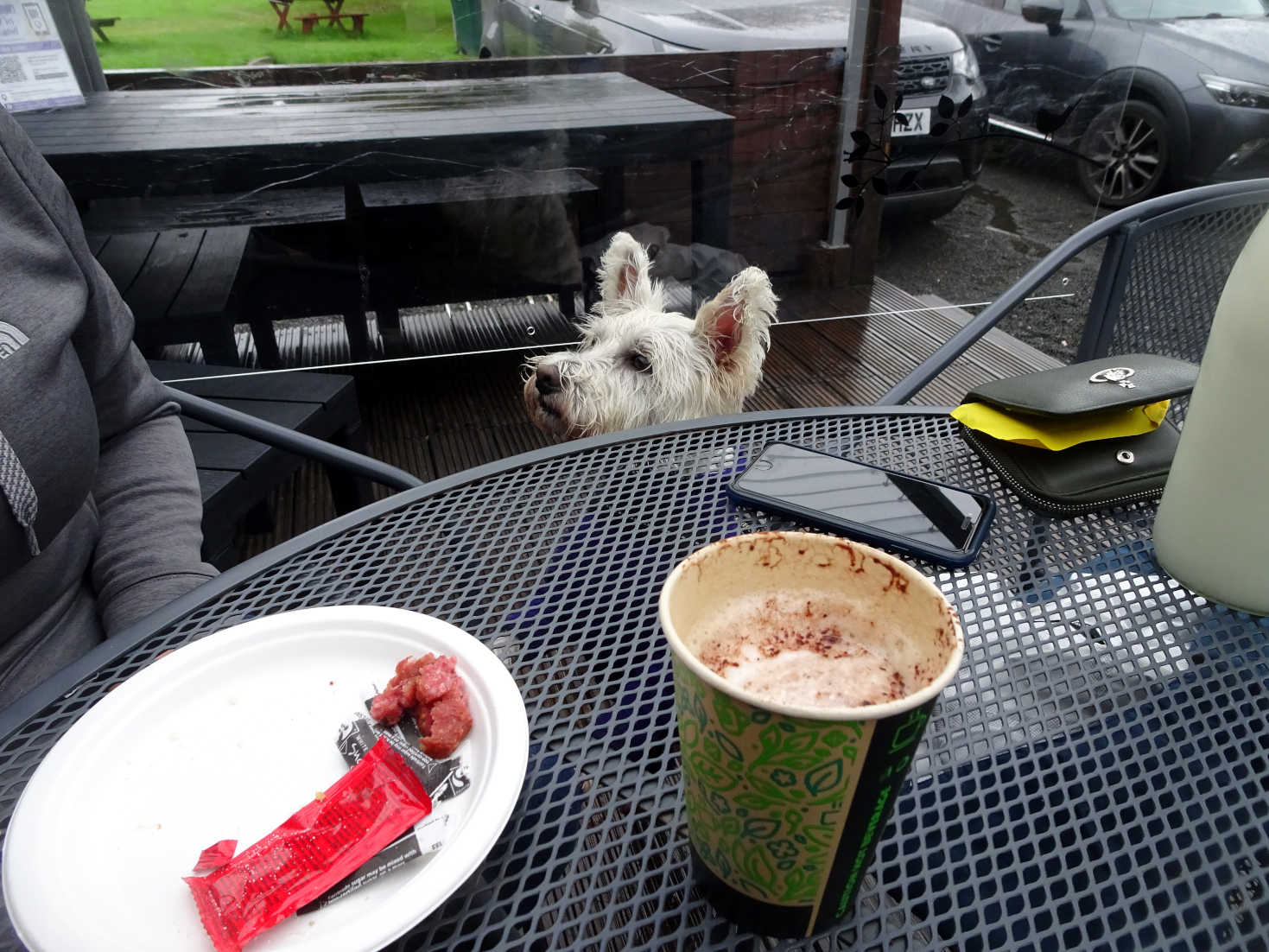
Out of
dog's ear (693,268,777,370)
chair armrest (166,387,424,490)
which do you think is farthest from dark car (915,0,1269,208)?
chair armrest (166,387,424,490)

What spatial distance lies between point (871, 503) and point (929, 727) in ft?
1.00

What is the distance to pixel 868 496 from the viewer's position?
920 mm

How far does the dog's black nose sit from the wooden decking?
18.3 inches

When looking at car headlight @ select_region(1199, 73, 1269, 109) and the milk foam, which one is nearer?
the milk foam

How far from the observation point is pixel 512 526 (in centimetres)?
93

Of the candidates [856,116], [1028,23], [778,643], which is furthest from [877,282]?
[778,643]

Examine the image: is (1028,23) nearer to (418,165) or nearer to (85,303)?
(418,165)

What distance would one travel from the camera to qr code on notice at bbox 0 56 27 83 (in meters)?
2.32

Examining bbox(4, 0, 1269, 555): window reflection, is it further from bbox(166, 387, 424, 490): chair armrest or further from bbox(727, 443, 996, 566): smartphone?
bbox(727, 443, 996, 566): smartphone

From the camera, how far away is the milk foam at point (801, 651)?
0.49m

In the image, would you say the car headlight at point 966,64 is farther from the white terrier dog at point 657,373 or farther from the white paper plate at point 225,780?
the white paper plate at point 225,780

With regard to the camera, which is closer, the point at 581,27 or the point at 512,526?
the point at 512,526

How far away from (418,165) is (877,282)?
2102mm

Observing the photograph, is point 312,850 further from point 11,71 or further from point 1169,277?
point 11,71
